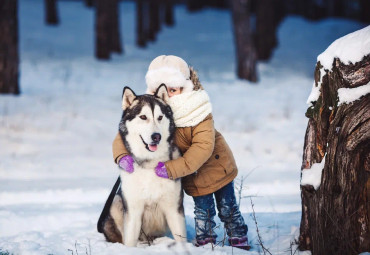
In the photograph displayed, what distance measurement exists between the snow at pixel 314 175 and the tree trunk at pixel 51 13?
21.2 m

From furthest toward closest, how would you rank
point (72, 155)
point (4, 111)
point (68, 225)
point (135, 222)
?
1. point (4, 111)
2. point (72, 155)
3. point (68, 225)
4. point (135, 222)

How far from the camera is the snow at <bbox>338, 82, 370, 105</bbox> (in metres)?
3.41

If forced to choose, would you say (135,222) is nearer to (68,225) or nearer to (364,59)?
(68,225)

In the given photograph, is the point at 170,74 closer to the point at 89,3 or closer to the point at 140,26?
the point at 140,26

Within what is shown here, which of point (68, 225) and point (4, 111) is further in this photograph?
point (4, 111)

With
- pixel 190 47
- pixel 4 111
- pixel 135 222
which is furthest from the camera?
pixel 190 47

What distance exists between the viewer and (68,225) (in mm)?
5098

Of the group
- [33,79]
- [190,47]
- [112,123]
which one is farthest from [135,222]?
[190,47]

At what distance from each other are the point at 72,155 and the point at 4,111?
2213mm

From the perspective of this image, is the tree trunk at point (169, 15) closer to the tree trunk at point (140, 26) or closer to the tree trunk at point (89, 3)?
the tree trunk at point (89, 3)

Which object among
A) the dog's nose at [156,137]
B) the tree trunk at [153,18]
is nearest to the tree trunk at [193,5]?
the tree trunk at [153,18]

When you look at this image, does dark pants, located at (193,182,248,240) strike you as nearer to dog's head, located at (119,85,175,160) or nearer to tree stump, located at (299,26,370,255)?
dog's head, located at (119,85,175,160)

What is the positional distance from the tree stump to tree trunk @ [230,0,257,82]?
416 inches

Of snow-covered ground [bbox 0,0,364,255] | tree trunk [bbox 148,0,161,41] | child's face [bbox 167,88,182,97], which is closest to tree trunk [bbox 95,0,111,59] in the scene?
snow-covered ground [bbox 0,0,364,255]
